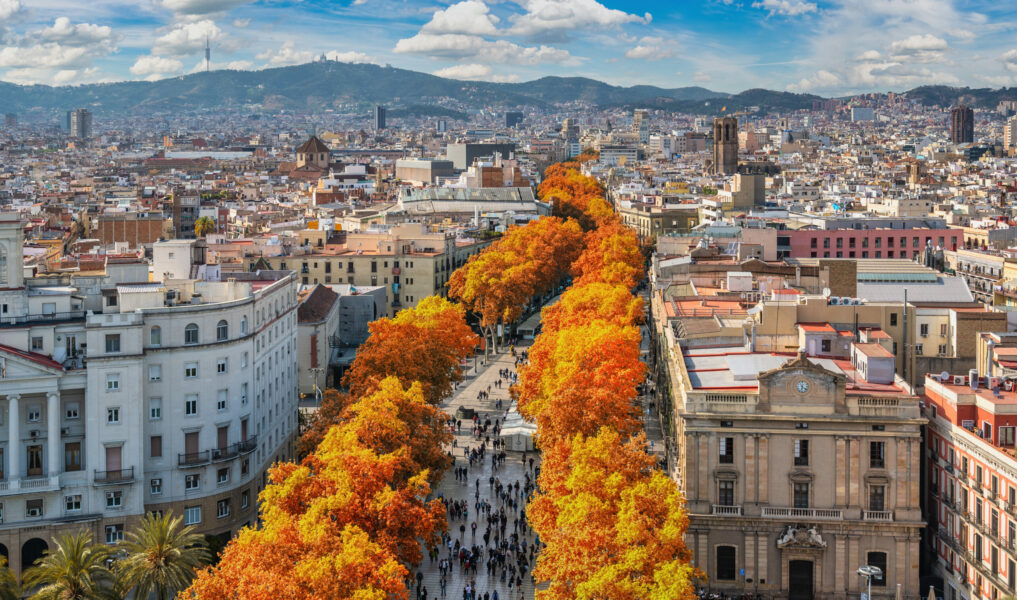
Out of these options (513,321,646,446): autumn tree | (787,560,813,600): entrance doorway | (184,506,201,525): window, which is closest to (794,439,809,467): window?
(787,560,813,600): entrance doorway

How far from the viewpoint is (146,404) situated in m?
54.1

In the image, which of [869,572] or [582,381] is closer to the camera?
[869,572]

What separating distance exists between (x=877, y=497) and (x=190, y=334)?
3074cm

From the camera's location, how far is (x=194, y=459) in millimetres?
54938

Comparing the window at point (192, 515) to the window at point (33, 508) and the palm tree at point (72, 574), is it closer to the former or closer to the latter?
the window at point (33, 508)

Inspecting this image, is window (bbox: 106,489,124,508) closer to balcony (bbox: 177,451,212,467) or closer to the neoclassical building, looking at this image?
the neoclassical building

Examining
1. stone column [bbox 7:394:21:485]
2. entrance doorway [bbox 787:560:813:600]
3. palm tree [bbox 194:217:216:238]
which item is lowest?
entrance doorway [bbox 787:560:813:600]

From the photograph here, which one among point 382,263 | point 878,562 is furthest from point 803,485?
point 382,263

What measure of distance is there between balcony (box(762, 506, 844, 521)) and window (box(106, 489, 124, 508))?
27646mm

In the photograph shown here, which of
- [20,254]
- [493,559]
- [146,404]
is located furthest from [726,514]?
[20,254]

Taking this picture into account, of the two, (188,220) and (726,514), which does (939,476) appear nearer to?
(726,514)

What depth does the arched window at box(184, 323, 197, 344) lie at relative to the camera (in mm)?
55234

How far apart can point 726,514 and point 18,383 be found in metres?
29.9

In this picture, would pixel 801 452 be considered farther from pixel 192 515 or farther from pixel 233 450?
pixel 192 515
